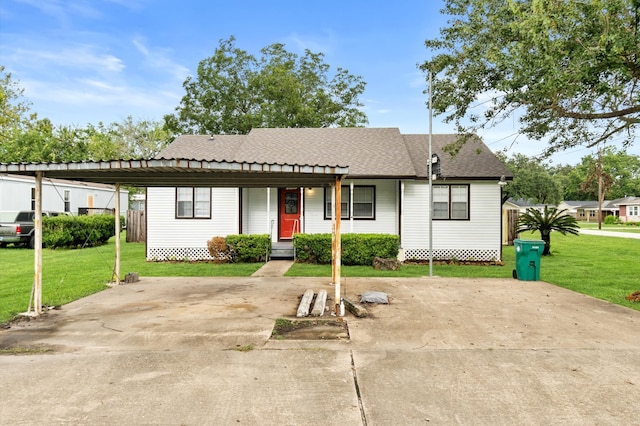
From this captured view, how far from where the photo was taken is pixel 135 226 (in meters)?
19.0

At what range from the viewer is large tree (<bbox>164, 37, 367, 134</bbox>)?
25.4 metres

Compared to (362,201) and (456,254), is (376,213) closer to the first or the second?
(362,201)

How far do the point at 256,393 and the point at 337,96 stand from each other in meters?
27.8

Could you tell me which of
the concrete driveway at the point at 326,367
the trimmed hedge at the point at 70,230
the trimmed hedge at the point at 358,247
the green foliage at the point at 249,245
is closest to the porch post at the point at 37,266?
the concrete driveway at the point at 326,367

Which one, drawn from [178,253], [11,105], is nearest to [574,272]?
[178,253]

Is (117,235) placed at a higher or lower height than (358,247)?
higher

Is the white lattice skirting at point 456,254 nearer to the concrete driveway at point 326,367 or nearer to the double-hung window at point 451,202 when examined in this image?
the double-hung window at point 451,202

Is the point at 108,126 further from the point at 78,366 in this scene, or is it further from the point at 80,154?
the point at 78,366

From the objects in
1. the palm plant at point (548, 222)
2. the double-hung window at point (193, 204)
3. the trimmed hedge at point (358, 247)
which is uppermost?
the double-hung window at point (193, 204)

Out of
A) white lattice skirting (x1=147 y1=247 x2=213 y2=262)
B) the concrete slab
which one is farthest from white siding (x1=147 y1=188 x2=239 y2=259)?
the concrete slab

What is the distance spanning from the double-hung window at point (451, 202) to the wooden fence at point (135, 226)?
573 inches

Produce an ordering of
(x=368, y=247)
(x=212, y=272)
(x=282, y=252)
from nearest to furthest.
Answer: (x=212, y=272)
(x=368, y=247)
(x=282, y=252)

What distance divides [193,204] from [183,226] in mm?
879

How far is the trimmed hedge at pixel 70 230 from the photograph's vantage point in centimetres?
1552
